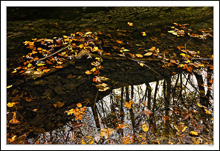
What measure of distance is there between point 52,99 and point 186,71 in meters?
2.58

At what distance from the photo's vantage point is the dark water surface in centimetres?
204

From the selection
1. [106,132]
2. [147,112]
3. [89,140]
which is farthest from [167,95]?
[89,140]

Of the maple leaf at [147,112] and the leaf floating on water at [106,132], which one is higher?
the maple leaf at [147,112]

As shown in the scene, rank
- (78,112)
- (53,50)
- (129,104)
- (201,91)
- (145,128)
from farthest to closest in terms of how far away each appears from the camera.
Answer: (53,50), (201,91), (129,104), (78,112), (145,128)

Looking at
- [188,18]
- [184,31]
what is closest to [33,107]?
[184,31]

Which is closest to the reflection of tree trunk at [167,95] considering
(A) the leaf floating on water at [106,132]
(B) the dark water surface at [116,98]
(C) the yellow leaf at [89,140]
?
(B) the dark water surface at [116,98]

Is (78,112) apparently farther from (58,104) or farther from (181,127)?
(181,127)

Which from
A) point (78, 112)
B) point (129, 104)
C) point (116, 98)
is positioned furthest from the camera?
point (116, 98)

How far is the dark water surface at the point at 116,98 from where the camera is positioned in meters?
2.04

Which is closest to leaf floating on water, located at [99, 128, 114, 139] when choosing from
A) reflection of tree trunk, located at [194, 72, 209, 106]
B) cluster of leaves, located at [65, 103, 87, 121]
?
cluster of leaves, located at [65, 103, 87, 121]

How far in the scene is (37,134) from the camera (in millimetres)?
2033

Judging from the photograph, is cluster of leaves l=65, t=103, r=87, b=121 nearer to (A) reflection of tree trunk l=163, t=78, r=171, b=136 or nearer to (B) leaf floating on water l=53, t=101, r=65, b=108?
(B) leaf floating on water l=53, t=101, r=65, b=108

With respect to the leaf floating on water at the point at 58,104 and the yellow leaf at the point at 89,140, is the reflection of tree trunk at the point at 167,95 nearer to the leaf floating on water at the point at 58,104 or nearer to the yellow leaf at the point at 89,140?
the yellow leaf at the point at 89,140

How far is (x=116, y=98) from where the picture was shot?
2545 mm
